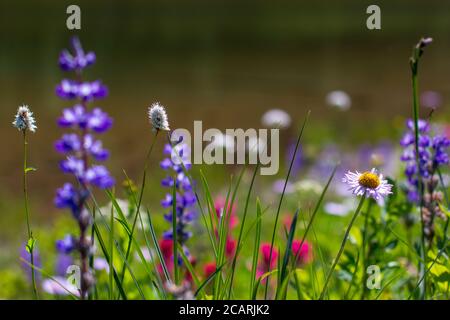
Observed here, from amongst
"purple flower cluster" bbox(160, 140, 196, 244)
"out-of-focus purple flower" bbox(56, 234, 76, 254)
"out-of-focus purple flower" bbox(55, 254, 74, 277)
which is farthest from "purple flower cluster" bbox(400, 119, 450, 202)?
"out-of-focus purple flower" bbox(55, 254, 74, 277)

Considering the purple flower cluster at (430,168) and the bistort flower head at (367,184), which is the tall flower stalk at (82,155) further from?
the purple flower cluster at (430,168)

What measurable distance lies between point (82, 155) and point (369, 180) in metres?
0.55

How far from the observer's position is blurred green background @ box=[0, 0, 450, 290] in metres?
6.30

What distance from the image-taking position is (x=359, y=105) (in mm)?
7578

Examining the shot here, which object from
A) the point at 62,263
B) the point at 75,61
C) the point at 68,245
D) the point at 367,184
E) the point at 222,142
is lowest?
the point at 62,263

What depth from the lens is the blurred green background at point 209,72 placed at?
6.30 metres

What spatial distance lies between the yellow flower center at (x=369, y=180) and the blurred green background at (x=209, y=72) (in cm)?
285

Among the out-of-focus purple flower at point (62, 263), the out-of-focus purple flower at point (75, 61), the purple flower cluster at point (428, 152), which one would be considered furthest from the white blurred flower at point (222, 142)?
the out-of-focus purple flower at point (75, 61)

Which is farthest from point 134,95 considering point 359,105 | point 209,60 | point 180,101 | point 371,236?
point 371,236

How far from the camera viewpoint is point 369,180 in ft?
4.89

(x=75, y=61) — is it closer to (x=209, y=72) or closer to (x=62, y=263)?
(x=62, y=263)

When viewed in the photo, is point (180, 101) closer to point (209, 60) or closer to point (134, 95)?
point (134, 95)

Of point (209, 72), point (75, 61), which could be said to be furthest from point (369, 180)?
point (209, 72)
